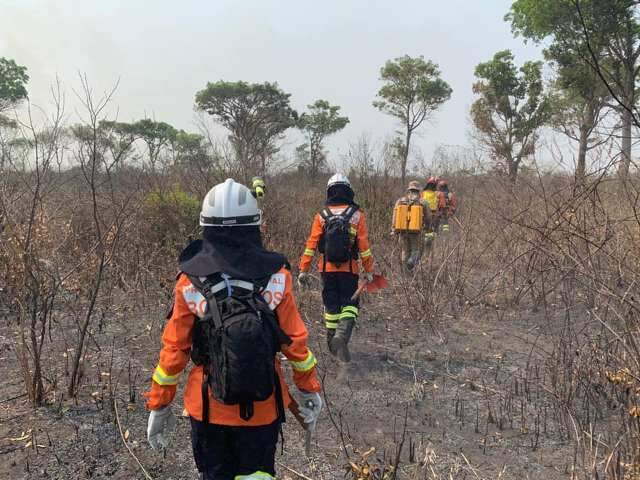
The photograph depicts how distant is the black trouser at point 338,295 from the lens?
425cm

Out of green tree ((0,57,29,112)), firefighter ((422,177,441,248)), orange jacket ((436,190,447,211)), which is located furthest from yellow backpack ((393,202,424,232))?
green tree ((0,57,29,112))

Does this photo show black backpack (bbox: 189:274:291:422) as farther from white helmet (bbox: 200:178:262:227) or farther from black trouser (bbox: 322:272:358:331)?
black trouser (bbox: 322:272:358:331)

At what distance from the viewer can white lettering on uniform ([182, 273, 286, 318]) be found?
70.7 inches

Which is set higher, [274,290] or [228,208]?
[228,208]

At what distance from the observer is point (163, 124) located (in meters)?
34.7

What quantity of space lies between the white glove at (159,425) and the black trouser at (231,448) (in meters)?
0.13

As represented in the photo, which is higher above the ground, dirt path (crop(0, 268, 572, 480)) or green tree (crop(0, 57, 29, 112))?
green tree (crop(0, 57, 29, 112))

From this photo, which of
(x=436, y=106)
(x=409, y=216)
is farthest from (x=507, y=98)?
(x=409, y=216)

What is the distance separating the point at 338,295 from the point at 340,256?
45 cm

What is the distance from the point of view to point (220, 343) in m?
1.69

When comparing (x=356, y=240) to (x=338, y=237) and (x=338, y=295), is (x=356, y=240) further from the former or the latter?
(x=338, y=295)

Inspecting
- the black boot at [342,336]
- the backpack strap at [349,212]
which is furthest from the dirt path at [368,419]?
the backpack strap at [349,212]

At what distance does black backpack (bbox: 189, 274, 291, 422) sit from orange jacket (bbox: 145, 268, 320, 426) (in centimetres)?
4

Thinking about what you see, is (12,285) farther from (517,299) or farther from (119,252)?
(517,299)
